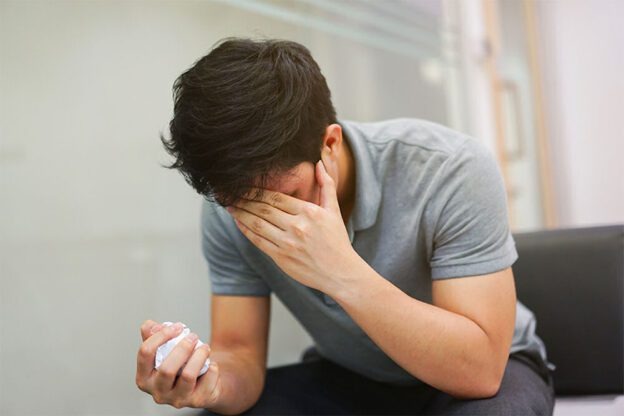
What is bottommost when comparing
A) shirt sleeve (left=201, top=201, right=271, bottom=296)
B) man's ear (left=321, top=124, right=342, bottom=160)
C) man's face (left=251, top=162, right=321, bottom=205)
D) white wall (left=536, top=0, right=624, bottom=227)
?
shirt sleeve (left=201, top=201, right=271, bottom=296)

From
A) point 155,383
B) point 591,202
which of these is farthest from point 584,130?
point 155,383

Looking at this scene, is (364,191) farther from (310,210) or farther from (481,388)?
(481,388)

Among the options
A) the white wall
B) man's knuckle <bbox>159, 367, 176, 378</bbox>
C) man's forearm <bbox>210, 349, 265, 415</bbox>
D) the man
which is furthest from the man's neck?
the white wall

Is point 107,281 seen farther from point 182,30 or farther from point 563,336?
point 563,336

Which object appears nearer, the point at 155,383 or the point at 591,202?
the point at 155,383

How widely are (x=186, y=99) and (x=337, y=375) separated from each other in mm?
629

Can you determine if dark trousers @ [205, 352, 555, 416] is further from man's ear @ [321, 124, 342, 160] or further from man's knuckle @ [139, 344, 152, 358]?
man's ear @ [321, 124, 342, 160]

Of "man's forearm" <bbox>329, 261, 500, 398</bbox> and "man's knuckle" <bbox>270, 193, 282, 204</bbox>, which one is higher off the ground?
"man's knuckle" <bbox>270, 193, 282, 204</bbox>

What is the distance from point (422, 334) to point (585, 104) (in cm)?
252

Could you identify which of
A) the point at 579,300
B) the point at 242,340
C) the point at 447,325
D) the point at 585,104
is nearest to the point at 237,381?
the point at 242,340

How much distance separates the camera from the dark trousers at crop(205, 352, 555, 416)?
0.92m

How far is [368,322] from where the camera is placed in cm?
86

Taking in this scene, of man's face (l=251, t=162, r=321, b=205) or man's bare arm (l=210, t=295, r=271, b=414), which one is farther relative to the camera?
man's bare arm (l=210, t=295, r=271, b=414)

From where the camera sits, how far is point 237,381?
98cm
